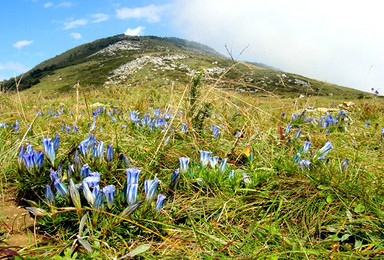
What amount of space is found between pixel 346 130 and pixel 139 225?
4.21 m

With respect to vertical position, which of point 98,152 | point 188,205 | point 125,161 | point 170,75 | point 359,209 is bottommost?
point 359,209

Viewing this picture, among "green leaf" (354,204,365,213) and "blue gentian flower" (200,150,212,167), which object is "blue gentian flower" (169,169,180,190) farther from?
"green leaf" (354,204,365,213)

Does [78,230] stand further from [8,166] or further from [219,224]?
[8,166]

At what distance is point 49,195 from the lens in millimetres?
1919

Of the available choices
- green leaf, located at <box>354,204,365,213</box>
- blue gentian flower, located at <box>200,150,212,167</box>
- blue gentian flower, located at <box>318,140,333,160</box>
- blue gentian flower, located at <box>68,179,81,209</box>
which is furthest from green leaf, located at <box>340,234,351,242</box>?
blue gentian flower, located at <box>68,179,81,209</box>

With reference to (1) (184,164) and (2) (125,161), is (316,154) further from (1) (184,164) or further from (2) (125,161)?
(2) (125,161)

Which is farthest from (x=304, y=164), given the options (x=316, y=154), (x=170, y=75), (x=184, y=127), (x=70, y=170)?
(x=170, y=75)

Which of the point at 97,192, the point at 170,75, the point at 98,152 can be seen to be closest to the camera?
the point at 97,192

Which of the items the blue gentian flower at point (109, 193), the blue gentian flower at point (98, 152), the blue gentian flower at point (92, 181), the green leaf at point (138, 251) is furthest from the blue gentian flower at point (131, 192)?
the blue gentian flower at point (98, 152)

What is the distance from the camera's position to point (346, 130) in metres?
4.72

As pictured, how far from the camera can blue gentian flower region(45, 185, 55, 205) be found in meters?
1.90

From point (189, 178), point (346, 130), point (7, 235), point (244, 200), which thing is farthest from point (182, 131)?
point (346, 130)

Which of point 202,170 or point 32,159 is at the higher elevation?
point 32,159

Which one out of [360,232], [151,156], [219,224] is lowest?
[360,232]
